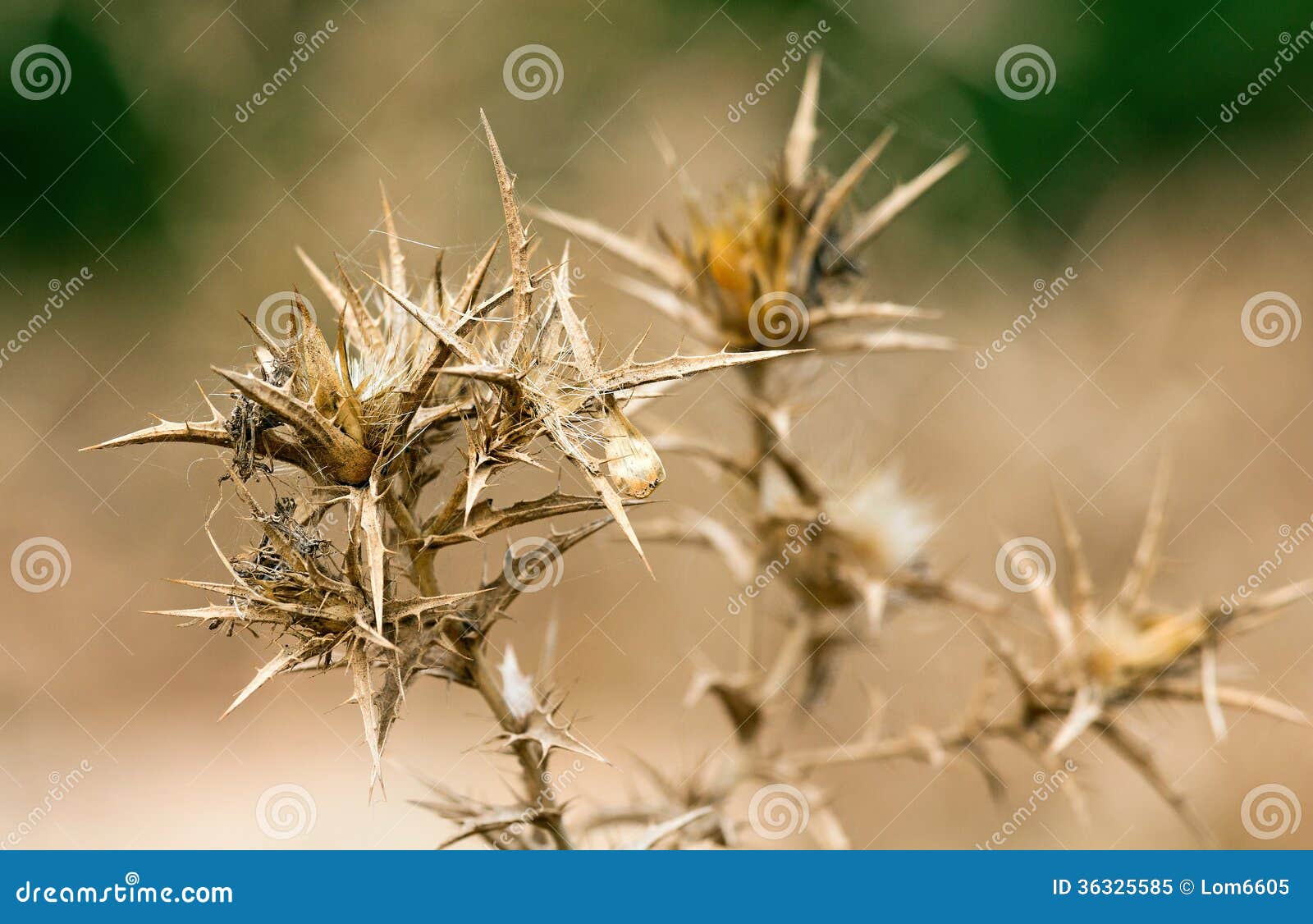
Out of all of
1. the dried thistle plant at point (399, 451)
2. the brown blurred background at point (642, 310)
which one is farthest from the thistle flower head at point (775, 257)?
the brown blurred background at point (642, 310)

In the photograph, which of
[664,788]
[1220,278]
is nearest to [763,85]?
[1220,278]

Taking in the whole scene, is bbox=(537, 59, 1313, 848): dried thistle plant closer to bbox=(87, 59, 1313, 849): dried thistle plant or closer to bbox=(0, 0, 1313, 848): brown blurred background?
bbox=(87, 59, 1313, 849): dried thistle plant

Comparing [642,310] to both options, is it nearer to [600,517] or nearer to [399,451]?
[600,517]

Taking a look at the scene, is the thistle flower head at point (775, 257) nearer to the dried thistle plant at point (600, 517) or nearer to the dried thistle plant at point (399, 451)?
the dried thistle plant at point (600, 517)

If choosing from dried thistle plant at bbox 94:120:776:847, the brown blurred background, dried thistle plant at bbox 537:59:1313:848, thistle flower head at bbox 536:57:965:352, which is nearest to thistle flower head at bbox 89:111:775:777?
dried thistle plant at bbox 94:120:776:847

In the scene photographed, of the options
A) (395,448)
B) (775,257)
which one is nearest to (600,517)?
(395,448)

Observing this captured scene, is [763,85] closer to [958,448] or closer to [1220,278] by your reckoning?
[958,448]

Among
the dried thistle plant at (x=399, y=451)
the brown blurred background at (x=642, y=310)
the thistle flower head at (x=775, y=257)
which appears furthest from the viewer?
the brown blurred background at (x=642, y=310)

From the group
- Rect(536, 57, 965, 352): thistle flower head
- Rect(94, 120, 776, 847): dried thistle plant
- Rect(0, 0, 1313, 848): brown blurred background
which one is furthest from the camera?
Rect(0, 0, 1313, 848): brown blurred background
